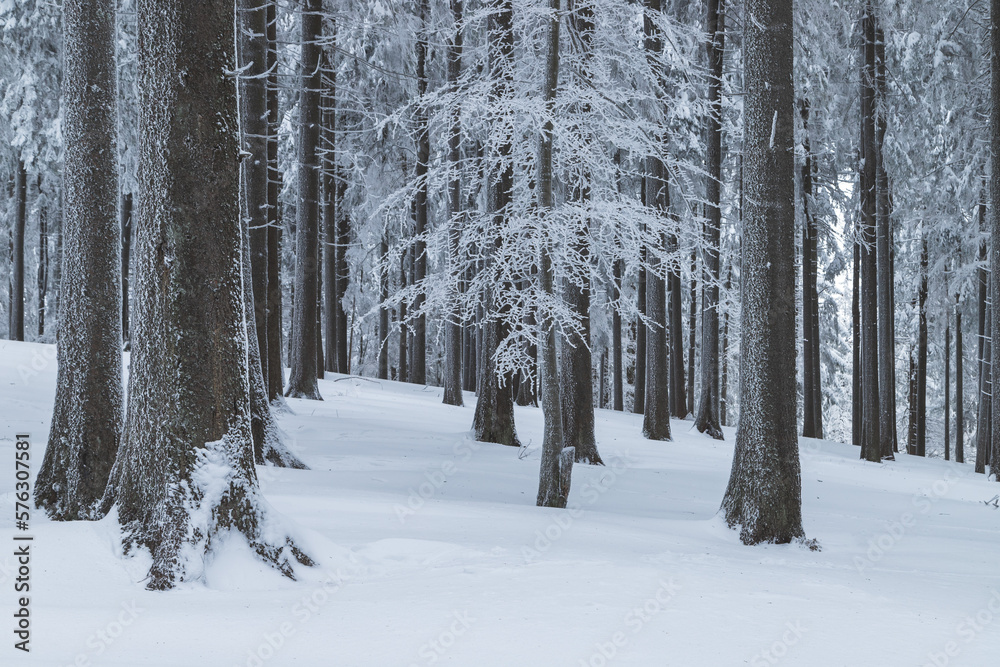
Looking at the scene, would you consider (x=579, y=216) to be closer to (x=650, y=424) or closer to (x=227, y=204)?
(x=227, y=204)

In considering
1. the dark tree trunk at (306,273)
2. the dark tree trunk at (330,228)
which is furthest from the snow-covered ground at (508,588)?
the dark tree trunk at (330,228)

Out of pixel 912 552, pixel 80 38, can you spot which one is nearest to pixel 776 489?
pixel 912 552

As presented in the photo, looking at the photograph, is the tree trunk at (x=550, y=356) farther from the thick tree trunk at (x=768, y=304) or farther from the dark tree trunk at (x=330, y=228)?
the dark tree trunk at (x=330, y=228)

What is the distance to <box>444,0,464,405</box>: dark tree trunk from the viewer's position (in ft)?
29.0

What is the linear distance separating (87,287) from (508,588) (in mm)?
4422

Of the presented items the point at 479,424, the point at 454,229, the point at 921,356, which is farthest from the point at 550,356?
the point at 921,356

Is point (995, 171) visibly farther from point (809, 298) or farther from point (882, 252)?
point (809, 298)

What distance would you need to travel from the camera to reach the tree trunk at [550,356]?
8.41m

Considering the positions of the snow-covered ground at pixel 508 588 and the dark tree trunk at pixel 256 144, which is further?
the dark tree trunk at pixel 256 144

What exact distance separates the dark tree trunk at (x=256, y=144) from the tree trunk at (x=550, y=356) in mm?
4186

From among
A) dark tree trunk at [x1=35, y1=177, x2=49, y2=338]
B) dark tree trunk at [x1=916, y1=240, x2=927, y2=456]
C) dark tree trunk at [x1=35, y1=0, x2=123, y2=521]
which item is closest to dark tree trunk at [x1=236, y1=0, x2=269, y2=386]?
dark tree trunk at [x1=35, y1=0, x2=123, y2=521]

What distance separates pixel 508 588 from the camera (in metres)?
5.05

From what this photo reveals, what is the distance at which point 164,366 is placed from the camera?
5.04 metres

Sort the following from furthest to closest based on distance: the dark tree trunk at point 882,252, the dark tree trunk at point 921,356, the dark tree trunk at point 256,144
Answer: the dark tree trunk at point 921,356
the dark tree trunk at point 882,252
the dark tree trunk at point 256,144
